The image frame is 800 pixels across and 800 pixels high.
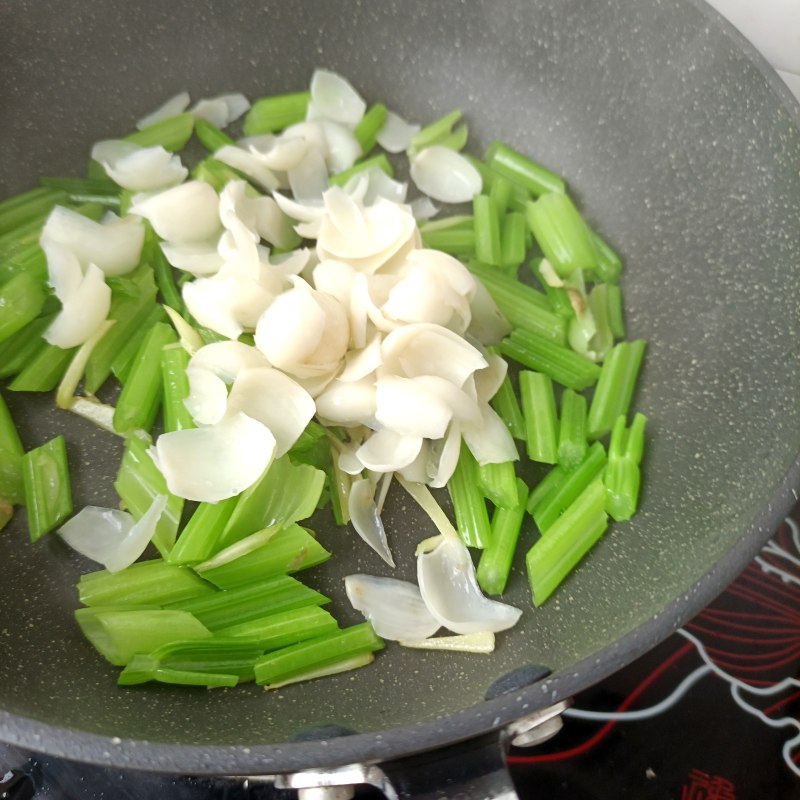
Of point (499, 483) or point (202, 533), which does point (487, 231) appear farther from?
point (202, 533)

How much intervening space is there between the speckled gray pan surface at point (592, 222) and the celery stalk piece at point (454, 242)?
0.21 meters

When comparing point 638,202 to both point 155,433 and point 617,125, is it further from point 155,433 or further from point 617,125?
point 155,433

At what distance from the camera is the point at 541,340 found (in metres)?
1.09

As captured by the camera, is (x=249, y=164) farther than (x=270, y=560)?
Yes

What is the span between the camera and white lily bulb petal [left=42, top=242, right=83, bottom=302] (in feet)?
3.38

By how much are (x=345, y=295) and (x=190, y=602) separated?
410mm

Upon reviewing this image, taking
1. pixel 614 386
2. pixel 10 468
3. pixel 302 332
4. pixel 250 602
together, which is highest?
pixel 614 386

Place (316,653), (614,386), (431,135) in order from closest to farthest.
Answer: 1. (316,653)
2. (614,386)
3. (431,135)

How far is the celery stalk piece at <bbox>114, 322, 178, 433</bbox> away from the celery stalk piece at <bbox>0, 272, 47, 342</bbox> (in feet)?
0.46

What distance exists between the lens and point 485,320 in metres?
1.09

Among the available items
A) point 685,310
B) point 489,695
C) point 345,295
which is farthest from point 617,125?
point 489,695

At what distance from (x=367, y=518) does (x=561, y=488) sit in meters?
0.24

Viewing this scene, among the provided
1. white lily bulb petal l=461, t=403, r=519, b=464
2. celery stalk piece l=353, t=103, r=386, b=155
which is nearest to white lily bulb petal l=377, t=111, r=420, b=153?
celery stalk piece l=353, t=103, r=386, b=155

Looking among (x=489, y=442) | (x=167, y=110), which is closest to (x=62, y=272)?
(x=167, y=110)
